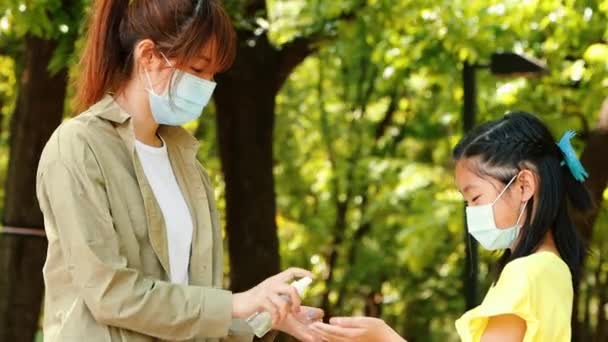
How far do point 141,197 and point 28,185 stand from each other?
20.1 feet

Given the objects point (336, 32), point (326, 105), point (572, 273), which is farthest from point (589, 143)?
point (326, 105)

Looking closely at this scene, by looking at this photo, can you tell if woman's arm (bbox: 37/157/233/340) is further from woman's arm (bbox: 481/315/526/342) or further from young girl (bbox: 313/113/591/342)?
woman's arm (bbox: 481/315/526/342)

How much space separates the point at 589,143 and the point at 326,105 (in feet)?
31.4

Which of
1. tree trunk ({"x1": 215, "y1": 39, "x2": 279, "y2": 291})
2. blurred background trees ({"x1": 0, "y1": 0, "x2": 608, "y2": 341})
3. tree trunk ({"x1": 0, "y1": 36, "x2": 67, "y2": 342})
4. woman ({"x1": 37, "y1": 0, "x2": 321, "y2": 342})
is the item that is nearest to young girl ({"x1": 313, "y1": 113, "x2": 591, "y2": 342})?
woman ({"x1": 37, "y1": 0, "x2": 321, "y2": 342})

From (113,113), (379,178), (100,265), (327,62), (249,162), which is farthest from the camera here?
(327,62)

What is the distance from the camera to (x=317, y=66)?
17.2 metres

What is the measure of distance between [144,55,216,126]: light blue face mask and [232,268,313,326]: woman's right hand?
551mm

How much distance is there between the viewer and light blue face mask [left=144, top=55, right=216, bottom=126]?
11.5 ft

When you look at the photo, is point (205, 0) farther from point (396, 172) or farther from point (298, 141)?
point (298, 141)

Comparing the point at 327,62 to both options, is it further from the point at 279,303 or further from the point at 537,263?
the point at 279,303

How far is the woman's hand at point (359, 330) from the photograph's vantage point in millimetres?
3543

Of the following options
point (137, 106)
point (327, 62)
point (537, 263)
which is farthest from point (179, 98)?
point (327, 62)

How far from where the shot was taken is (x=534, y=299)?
3.36m

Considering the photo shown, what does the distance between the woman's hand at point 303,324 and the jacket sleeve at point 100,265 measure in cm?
50
